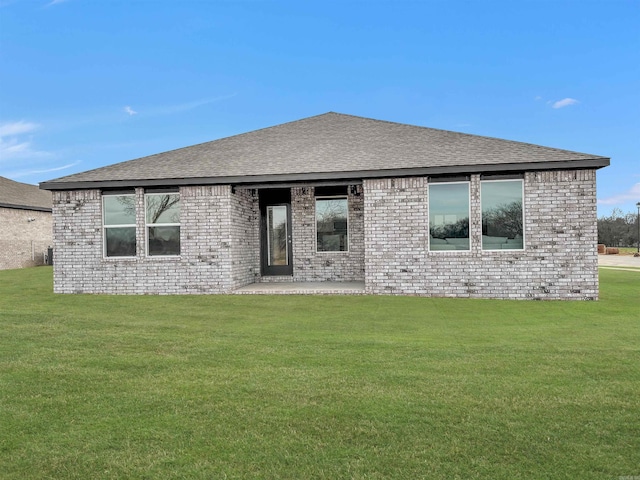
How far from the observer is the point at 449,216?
1129cm

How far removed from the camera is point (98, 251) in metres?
12.5

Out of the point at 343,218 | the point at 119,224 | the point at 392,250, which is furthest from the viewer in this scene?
the point at 343,218

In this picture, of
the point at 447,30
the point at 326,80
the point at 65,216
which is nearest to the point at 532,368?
the point at 65,216

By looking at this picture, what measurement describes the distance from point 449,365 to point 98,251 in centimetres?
1037

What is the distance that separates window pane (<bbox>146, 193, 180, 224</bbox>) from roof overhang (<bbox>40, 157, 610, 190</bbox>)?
0.38m

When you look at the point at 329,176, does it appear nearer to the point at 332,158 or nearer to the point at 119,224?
the point at 332,158

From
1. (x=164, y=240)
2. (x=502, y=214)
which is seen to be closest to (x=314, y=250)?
(x=164, y=240)

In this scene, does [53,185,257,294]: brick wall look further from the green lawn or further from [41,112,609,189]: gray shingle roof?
the green lawn

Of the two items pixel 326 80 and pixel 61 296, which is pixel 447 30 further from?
pixel 61 296

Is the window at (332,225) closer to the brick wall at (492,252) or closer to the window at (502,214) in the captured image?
the brick wall at (492,252)

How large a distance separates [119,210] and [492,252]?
9.37m

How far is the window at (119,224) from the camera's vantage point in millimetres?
12523

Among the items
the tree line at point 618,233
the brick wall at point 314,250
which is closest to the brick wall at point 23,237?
the brick wall at point 314,250

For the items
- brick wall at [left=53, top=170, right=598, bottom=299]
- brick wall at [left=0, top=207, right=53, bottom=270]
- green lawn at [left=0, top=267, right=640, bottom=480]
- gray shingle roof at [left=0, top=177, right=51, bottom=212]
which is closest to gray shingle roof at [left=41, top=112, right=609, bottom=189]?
brick wall at [left=53, top=170, right=598, bottom=299]
